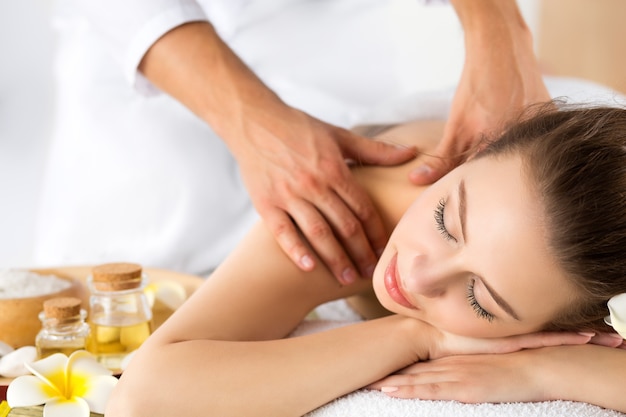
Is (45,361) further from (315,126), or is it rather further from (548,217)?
(548,217)

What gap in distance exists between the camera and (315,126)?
1.64 metres

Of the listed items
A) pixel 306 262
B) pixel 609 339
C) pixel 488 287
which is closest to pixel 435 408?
pixel 488 287

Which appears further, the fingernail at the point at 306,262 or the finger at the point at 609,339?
the fingernail at the point at 306,262

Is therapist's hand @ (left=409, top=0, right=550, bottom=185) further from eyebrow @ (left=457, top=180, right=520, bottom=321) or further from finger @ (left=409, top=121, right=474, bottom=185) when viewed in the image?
eyebrow @ (left=457, top=180, right=520, bottom=321)

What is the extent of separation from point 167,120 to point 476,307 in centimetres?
120

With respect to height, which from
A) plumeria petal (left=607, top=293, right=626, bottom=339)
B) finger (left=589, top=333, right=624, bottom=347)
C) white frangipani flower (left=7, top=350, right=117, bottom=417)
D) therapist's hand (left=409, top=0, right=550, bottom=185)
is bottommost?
finger (left=589, top=333, right=624, bottom=347)

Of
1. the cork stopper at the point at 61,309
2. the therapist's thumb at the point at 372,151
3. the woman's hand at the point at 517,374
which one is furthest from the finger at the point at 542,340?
the cork stopper at the point at 61,309

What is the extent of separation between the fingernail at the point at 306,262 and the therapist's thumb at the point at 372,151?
230mm

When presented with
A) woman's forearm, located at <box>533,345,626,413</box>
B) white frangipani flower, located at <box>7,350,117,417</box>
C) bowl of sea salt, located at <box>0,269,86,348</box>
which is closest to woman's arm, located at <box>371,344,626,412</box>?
woman's forearm, located at <box>533,345,626,413</box>

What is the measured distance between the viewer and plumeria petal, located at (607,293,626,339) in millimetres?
1224

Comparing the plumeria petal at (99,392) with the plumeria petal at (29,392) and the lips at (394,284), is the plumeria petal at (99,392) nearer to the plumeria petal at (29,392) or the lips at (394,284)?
the plumeria petal at (29,392)

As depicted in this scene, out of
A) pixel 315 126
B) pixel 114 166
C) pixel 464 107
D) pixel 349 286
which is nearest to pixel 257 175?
pixel 315 126

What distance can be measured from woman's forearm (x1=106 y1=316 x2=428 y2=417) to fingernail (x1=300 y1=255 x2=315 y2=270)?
0.74 ft

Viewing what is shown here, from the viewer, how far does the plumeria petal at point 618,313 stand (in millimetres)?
1224
